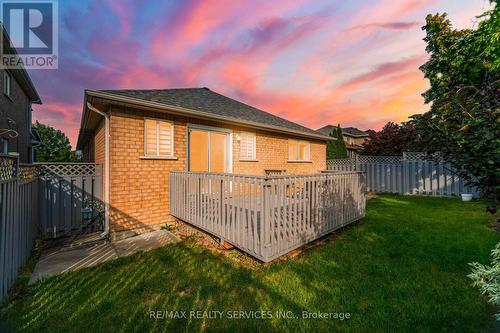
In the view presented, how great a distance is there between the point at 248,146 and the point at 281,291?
663cm

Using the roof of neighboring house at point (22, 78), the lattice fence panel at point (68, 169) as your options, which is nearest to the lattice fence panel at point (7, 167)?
the lattice fence panel at point (68, 169)

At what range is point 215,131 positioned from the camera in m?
7.65

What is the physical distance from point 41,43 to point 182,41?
192 inches

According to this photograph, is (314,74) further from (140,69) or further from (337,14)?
(140,69)

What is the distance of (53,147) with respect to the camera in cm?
3434

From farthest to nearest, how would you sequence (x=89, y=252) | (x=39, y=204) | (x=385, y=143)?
(x=385, y=143) → (x=39, y=204) → (x=89, y=252)

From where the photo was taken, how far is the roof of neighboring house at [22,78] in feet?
26.6

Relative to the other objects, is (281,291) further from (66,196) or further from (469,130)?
(66,196)

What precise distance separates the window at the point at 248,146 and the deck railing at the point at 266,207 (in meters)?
3.60

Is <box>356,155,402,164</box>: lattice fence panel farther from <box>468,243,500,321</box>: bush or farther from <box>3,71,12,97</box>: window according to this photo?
<box>3,71,12,97</box>: window

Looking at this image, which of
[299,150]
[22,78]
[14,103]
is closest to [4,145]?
[14,103]

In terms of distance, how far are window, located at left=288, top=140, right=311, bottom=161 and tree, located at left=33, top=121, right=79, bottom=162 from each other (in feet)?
108

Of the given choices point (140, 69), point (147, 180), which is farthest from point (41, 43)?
point (147, 180)

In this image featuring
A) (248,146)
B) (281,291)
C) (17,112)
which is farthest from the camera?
(17,112)
